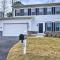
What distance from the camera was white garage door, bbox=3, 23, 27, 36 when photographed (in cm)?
5269

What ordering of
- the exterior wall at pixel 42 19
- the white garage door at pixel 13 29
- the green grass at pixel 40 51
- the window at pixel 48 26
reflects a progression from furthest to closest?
the white garage door at pixel 13 29
the exterior wall at pixel 42 19
the window at pixel 48 26
the green grass at pixel 40 51

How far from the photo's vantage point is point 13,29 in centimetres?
5353

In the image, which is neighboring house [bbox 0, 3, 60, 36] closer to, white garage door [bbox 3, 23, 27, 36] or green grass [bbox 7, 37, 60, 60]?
white garage door [bbox 3, 23, 27, 36]

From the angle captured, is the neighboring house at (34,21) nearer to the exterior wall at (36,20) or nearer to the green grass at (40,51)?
the exterior wall at (36,20)

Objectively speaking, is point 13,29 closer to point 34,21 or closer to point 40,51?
point 34,21

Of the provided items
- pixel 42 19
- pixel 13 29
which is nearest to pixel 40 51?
pixel 42 19

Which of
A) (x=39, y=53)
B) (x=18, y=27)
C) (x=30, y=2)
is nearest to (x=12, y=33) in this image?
(x=18, y=27)

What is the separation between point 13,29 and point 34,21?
4.05 meters

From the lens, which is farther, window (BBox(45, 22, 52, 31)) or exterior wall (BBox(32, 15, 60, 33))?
exterior wall (BBox(32, 15, 60, 33))

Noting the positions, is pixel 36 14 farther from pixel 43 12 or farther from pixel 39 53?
pixel 39 53

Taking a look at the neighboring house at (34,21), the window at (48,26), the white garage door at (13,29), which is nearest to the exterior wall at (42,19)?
the neighboring house at (34,21)

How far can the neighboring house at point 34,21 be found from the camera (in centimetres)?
5212

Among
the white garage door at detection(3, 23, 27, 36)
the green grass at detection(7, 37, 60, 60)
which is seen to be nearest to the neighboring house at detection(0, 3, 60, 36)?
the white garage door at detection(3, 23, 27, 36)

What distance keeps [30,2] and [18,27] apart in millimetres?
8213
